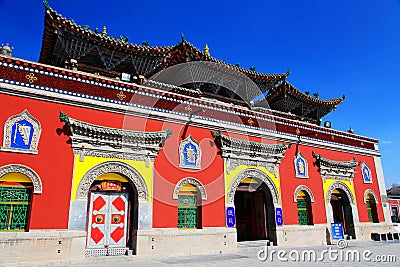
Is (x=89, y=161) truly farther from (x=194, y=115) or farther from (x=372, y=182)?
(x=372, y=182)

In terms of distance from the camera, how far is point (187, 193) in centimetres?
1125

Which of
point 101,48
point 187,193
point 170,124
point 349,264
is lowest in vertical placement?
point 349,264

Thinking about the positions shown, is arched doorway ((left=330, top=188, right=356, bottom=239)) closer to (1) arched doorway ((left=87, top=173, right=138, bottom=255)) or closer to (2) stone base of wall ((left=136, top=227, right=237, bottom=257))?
(2) stone base of wall ((left=136, top=227, right=237, bottom=257))

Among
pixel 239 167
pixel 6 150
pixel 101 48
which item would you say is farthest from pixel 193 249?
pixel 101 48

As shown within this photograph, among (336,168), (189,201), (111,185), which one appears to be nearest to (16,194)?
(111,185)

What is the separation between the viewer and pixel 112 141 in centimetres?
998

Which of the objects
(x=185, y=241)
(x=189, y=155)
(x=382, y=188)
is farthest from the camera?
(x=382, y=188)

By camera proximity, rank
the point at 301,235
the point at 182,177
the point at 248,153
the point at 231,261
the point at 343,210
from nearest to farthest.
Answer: the point at 231,261
the point at 182,177
the point at 248,153
the point at 301,235
the point at 343,210

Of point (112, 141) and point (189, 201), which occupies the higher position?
point (112, 141)

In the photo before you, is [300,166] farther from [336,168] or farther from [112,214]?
[112,214]

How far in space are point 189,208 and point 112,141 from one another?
3621mm

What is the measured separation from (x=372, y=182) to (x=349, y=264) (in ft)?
34.4

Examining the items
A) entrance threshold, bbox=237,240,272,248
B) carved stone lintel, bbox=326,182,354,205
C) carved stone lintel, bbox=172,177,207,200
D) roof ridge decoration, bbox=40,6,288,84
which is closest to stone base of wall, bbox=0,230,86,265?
carved stone lintel, bbox=172,177,207,200

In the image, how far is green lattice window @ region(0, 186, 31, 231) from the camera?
8328 millimetres
